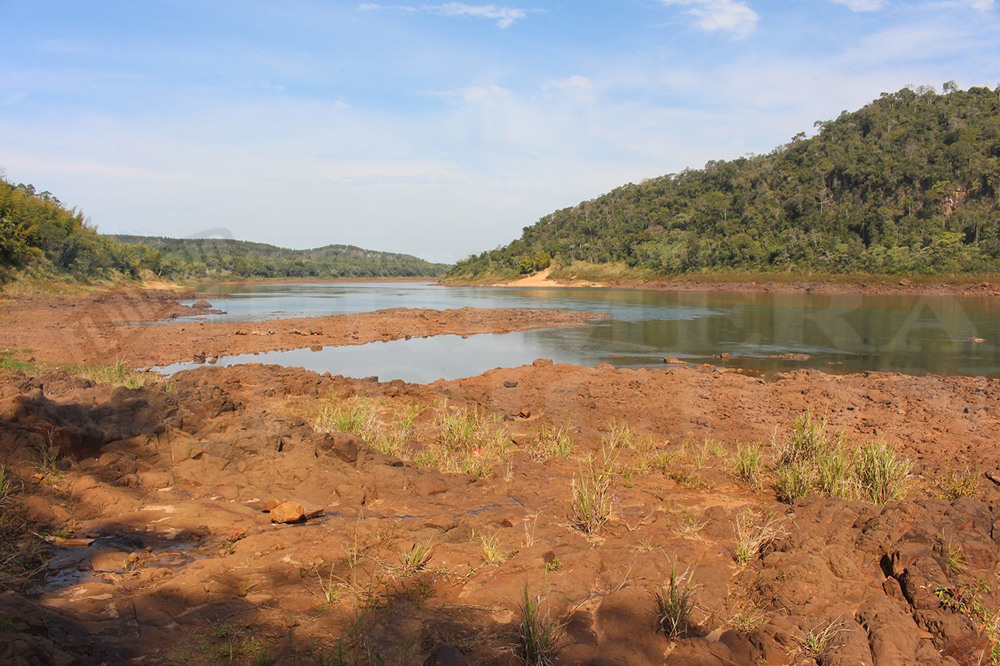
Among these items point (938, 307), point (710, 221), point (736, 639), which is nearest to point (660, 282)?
point (710, 221)

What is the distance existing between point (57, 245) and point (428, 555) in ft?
172

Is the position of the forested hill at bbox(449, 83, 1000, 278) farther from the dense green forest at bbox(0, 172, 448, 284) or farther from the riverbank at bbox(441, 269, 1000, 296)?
the dense green forest at bbox(0, 172, 448, 284)

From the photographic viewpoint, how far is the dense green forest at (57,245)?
29.3 m

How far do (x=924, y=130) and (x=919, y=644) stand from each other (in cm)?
8237

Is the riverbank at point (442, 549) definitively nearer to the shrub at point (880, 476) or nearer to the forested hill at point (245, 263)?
the shrub at point (880, 476)

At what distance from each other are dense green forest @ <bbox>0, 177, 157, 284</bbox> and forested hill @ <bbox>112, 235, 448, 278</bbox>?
13.2m

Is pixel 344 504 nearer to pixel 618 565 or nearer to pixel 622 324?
pixel 618 565

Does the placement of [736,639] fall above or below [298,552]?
below

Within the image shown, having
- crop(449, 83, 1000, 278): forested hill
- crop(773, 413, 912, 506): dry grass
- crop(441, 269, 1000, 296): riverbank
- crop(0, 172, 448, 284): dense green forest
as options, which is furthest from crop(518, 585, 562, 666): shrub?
crop(449, 83, 1000, 278): forested hill

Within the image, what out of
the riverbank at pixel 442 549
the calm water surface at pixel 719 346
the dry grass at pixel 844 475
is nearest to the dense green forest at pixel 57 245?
the calm water surface at pixel 719 346

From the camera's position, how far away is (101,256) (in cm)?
5088

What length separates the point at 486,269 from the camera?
94.9 m

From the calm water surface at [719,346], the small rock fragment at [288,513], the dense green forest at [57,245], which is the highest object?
the dense green forest at [57,245]

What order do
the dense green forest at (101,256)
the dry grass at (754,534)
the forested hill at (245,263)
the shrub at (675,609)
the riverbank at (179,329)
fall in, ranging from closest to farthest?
the shrub at (675,609) → the dry grass at (754,534) → the riverbank at (179,329) → the dense green forest at (101,256) → the forested hill at (245,263)
